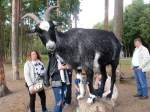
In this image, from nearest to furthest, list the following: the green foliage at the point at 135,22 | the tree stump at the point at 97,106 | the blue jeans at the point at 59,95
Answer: the tree stump at the point at 97,106 → the blue jeans at the point at 59,95 → the green foliage at the point at 135,22

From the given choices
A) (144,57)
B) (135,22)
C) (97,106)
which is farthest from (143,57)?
(135,22)

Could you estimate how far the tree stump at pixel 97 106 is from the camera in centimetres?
782

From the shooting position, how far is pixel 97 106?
782 cm

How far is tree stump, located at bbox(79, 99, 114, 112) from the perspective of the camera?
782cm

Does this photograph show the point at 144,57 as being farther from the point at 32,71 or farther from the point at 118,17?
the point at 32,71

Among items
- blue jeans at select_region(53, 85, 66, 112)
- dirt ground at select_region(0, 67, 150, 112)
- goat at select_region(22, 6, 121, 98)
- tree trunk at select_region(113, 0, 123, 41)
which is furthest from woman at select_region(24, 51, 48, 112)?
tree trunk at select_region(113, 0, 123, 41)

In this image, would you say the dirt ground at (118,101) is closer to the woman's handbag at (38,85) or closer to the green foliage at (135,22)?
the woman's handbag at (38,85)

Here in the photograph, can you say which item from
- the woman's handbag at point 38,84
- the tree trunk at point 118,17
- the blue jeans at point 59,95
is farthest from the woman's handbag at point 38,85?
the tree trunk at point 118,17

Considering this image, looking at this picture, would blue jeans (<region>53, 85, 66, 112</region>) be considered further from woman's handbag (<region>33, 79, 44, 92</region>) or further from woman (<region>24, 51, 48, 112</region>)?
woman (<region>24, 51, 48, 112</region>)

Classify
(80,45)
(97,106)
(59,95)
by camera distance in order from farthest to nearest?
1. (59,95)
2. (97,106)
3. (80,45)

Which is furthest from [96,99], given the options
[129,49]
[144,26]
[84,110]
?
[129,49]

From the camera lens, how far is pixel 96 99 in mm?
7918

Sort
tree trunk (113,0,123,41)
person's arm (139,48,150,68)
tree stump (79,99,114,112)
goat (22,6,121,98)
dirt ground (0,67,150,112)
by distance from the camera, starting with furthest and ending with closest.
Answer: tree trunk (113,0,123,41)
person's arm (139,48,150,68)
dirt ground (0,67,150,112)
tree stump (79,99,114,112)
goat (22,6,121,98)

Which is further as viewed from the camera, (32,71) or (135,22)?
(135,22)
